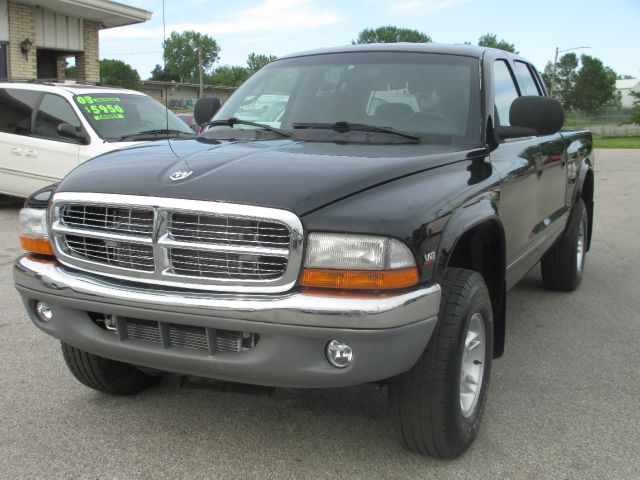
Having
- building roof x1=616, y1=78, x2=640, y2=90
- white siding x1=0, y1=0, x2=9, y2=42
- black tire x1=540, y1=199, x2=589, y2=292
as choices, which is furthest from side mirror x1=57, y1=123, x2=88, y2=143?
building roof x1=616, y1=78, x2=640, y2=90

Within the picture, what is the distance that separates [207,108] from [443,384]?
2.71 metres

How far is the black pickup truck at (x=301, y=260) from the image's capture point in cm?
245

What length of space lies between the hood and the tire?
1.74 feet

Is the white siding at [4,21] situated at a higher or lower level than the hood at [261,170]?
higher

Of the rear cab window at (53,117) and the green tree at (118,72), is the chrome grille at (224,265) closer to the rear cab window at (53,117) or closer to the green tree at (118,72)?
the rear cab window at (53,117)

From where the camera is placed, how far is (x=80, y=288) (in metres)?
2.76

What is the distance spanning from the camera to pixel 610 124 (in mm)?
60281

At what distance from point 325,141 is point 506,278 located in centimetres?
118

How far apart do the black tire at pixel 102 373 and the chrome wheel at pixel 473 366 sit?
5.35 ft

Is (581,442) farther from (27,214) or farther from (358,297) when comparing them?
(27,214)

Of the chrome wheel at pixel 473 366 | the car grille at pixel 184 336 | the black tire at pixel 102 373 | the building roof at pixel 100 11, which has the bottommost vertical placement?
the black tire at pixel 102 373

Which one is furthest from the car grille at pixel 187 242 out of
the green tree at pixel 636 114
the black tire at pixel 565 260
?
the green tree at pixel 636 114

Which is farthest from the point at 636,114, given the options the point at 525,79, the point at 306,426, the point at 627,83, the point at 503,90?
the point at 627,83

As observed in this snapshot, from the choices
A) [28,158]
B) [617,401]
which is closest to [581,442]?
[617,401]
